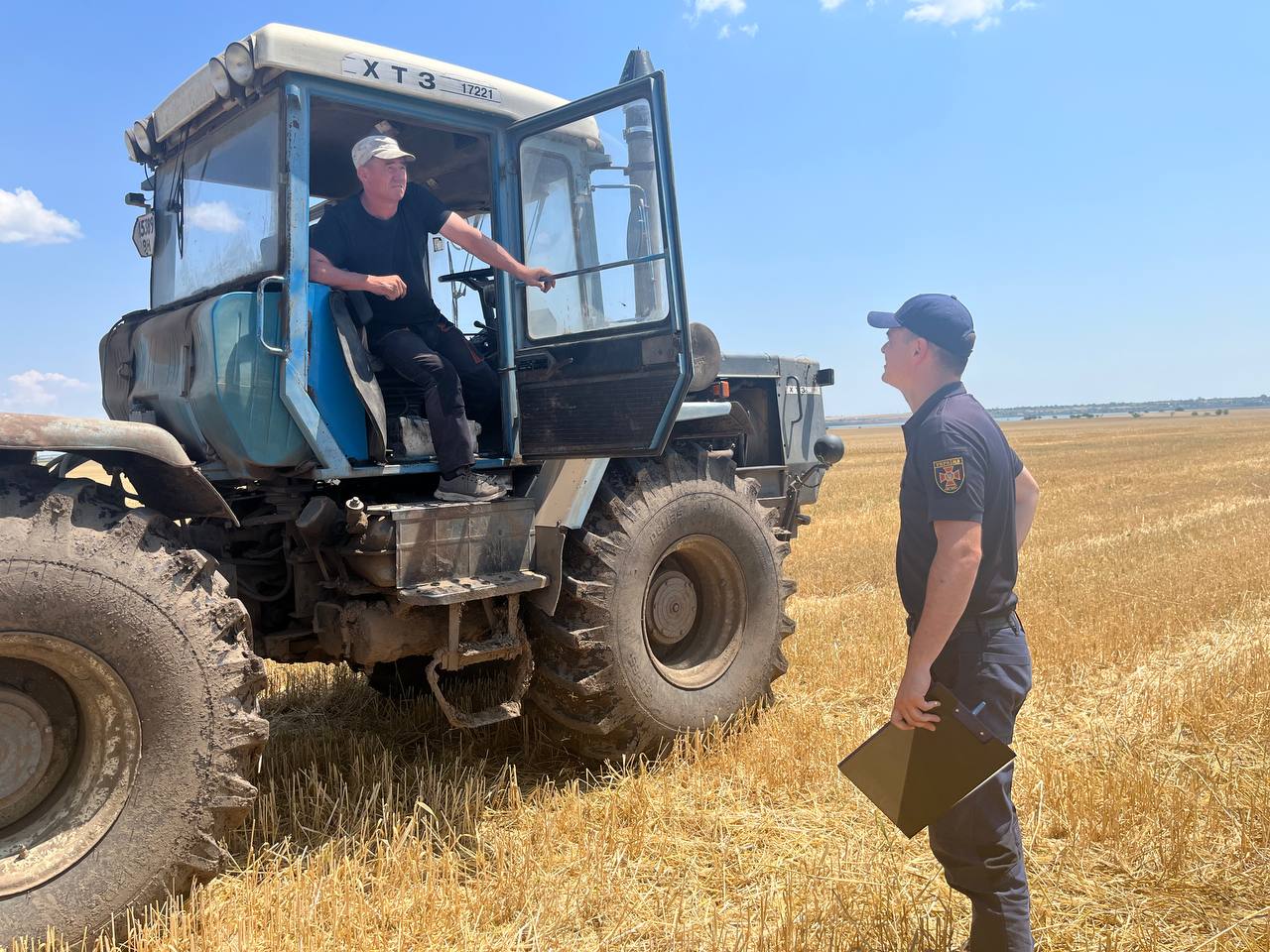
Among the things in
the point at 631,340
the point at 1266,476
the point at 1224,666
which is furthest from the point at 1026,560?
the point at 1266,476

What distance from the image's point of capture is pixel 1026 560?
364 inches

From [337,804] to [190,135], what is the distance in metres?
2.73

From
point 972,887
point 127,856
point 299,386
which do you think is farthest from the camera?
point 299,386

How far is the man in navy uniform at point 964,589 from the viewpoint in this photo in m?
2.43

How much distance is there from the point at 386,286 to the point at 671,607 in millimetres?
1935

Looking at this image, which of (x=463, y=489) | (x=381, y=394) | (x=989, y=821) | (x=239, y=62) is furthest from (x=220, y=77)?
(x=989, y=821)

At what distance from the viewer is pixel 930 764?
2.50 metres

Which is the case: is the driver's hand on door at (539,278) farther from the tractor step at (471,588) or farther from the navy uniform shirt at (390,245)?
the tractor step at (471,588)

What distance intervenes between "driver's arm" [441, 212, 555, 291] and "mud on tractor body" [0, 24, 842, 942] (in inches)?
10.5

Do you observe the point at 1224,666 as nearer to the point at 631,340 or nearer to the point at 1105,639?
the point at 1105,639

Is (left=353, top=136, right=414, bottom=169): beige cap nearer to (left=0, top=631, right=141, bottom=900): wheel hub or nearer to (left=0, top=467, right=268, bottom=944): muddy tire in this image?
(left=0, top=467, right=268, bottom=944): muddy tire

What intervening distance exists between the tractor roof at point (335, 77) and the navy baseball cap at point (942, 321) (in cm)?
213

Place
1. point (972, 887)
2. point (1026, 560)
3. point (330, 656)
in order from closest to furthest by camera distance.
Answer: point (972, 887) → point (330, 656) → point (1026, 560)

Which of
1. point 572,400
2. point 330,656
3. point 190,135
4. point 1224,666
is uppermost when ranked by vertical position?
point 190,135
